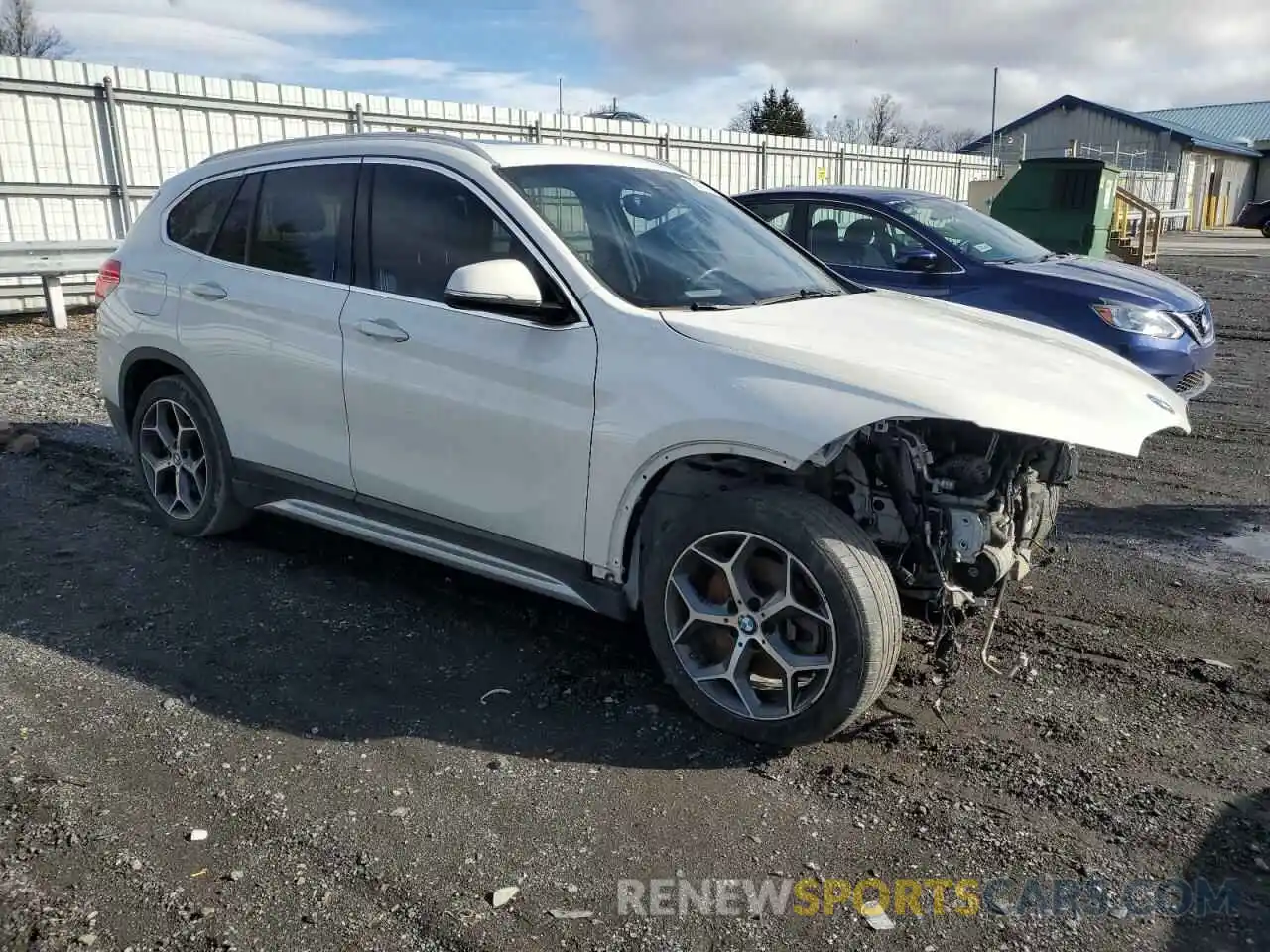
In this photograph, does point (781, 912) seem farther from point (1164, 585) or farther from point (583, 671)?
point (1164, 585)

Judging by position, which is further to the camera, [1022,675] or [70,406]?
[70,406]

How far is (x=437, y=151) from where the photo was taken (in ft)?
13.3

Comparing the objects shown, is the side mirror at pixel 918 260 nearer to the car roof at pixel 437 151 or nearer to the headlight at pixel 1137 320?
the headlight at pixel 1137 320

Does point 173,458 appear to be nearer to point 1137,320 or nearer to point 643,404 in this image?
point 643,404

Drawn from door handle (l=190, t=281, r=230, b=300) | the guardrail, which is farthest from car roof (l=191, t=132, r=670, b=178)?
the guardrail

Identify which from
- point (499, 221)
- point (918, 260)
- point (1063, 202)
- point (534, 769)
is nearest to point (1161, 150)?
point (1063, 202)

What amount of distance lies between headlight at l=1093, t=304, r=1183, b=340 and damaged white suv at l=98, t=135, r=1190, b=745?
3.43 metres

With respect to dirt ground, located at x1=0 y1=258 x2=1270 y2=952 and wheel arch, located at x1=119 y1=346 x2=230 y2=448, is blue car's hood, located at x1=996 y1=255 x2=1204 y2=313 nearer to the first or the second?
dirt ground, located at x1=0 y1=258 x2=1270 y2=952

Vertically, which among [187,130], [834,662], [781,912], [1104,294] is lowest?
[781,912]

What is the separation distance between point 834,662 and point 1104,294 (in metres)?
5.39

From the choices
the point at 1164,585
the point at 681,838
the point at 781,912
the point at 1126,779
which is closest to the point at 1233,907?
the point at 1126,779

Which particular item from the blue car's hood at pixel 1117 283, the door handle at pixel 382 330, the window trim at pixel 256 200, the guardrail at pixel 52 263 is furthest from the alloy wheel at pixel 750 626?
the guardrail at pixel 52 263

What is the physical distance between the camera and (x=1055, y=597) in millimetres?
4516

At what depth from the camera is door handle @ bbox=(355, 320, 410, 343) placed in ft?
12.9
